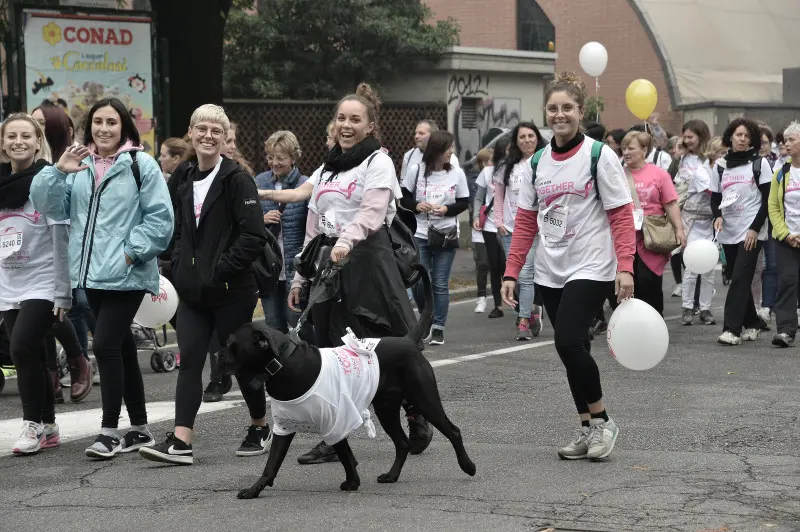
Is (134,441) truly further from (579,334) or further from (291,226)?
(291,226)

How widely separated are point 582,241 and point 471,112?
17.1 m

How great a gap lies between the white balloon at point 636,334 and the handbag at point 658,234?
4.53 m

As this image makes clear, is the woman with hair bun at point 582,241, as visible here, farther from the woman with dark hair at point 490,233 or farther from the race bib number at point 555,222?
the woman with dark hair at point 490,233

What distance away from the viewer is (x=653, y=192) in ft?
40.5

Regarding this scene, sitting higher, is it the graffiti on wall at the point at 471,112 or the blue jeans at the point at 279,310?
the graffiti on wall at the point at 471,112

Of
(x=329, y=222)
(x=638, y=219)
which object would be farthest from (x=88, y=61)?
(x=329, y=222)

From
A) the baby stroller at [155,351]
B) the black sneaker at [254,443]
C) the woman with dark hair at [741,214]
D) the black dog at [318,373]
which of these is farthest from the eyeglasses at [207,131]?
the woman with dark hair at [741,214]

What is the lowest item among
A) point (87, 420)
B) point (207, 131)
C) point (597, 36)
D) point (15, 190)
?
point (87, 420)

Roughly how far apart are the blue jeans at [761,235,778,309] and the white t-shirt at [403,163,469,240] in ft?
10.1

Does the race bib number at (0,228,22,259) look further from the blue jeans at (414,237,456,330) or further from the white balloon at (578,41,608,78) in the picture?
the white balloon at (578,41,608,78)

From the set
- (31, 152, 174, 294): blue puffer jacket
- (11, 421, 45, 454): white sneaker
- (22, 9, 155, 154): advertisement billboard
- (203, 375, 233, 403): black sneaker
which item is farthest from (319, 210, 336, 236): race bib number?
(22, 9, 155, 154): advertisement billboard

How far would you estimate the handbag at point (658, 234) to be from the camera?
12.0 m

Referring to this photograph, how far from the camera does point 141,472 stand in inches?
283

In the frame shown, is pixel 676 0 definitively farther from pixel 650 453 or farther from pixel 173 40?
pixel 650 453
